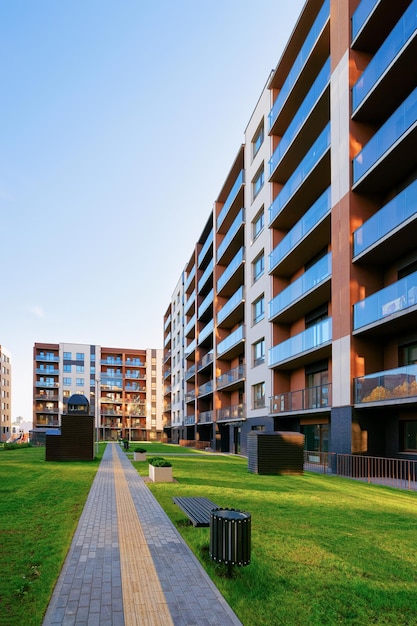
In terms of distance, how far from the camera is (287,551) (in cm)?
741

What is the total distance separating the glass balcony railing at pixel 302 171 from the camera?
23188 mm

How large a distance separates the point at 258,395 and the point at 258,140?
18.4 meters

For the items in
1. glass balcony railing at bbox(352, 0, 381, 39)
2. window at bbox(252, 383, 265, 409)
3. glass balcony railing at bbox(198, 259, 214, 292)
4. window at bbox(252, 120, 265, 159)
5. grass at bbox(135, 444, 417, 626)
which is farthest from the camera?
glass balcony railing at bbox(198, 259, 214, 292)

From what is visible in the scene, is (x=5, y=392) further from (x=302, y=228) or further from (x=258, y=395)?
(x=302, y=228)

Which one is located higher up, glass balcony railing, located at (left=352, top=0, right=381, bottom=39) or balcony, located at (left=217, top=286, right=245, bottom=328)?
glass balcony railing, located at (left=352, top=0, right=381, bottom=39)

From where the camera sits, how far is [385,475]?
1839 centimetres

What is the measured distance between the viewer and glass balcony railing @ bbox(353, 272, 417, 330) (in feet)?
53.5

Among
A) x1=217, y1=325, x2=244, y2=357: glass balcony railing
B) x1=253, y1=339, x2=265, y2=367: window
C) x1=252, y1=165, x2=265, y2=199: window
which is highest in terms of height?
x1=252, y1=165, x2=265, y2=199: window

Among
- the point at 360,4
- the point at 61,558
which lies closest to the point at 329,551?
the point at 61,558

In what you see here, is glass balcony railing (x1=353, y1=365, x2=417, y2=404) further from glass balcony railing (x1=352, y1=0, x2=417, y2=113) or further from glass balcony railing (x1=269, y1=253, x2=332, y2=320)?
glass balcony railing (x1=352, y1=0, x2=417, y2=113)

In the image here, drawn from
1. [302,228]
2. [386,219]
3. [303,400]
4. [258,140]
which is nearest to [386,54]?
[386,219]

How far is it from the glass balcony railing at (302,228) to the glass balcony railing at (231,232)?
8.37 meters

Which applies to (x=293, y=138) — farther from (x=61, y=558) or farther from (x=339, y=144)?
(x=61, y=558)

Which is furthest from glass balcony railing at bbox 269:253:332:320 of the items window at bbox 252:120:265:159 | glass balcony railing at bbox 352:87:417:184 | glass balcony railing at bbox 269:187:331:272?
A: window at bbox 252:120:265:159
